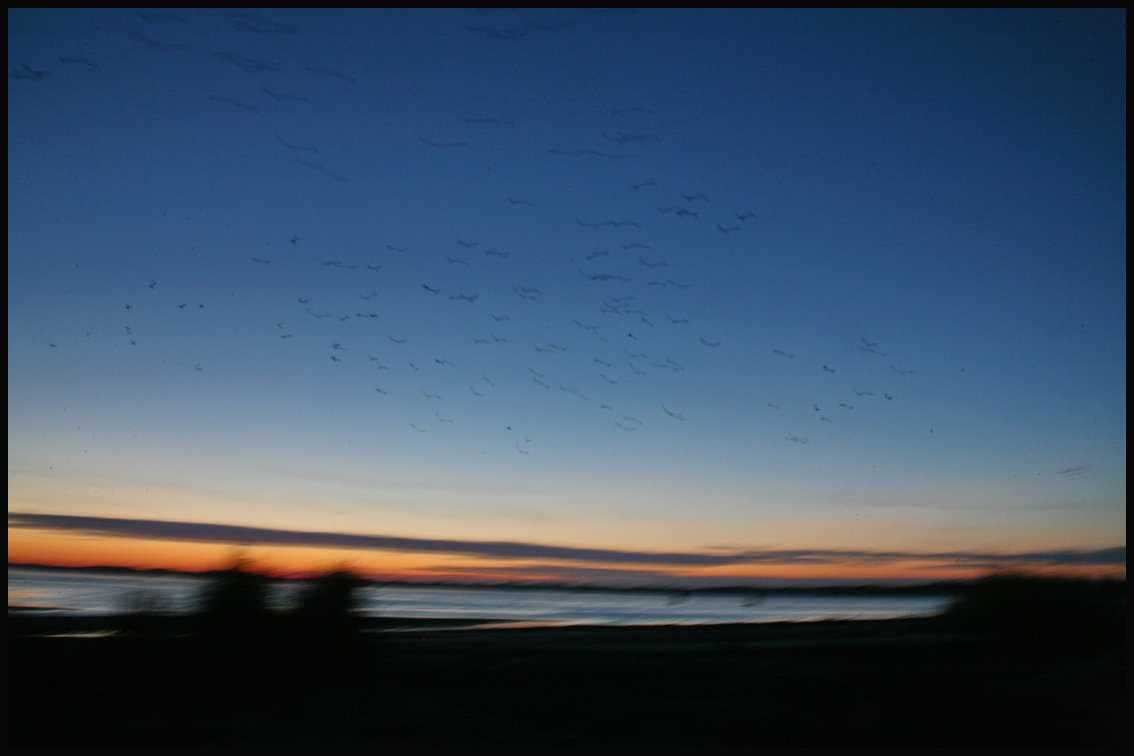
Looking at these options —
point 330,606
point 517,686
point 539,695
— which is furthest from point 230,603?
point 539,695

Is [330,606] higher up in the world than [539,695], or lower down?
higher up

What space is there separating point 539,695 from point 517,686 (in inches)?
35.1

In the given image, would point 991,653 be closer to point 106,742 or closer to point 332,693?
point 332,693

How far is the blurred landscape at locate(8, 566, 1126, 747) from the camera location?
40.2 ft

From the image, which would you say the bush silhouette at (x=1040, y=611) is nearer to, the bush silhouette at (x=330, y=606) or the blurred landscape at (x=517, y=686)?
the blurred landscape at (x=517, y=686)

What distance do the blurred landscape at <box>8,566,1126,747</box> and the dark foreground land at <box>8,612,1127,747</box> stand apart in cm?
4

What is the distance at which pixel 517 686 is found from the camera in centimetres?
1523

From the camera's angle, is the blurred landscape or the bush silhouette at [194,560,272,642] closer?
the blurred landscape

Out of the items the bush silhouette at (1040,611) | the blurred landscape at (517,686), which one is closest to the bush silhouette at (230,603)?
the blurred landscape at (517,686)

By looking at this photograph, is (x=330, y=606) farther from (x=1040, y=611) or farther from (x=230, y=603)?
(x=1040, y=611)

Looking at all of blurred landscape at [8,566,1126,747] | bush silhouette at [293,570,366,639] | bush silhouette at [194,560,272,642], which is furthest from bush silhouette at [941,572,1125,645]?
bush silhouette at [194,560,272,642]

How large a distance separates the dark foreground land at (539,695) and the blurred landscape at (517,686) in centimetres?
4

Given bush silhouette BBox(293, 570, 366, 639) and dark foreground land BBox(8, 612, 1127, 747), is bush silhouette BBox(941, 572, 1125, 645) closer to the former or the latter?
dark foreground land BBox(8, 612, 1127, 747)

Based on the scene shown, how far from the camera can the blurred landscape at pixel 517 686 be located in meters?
12.2
